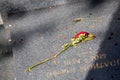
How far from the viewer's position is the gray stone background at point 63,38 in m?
2.27

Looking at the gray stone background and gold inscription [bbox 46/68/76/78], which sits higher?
the gray stone background

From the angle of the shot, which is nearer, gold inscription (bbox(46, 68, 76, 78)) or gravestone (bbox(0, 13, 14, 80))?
gold inscription (bbox(46, 68, 76, 78))

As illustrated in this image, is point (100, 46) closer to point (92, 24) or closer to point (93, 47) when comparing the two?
point (93, 47)

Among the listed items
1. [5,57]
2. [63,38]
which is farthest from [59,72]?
[5,57]

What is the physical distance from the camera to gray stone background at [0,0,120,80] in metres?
2.27

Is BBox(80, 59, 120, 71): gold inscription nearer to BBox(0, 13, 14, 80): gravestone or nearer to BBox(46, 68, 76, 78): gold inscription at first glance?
BBox(46, 68, 76, 78): gold inscription

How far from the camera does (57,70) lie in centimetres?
228

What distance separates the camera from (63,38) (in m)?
2.46

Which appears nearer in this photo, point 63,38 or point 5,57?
point 63,38

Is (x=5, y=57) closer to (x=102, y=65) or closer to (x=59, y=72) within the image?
(x=59, y=72)

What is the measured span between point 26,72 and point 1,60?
51 cm

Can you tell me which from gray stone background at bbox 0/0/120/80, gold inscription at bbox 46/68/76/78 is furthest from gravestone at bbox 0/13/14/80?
gold inscription at bbox 46/68/76/78

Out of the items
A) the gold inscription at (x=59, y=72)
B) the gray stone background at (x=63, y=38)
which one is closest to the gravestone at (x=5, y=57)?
the gray stone background at (x=63, y=38)

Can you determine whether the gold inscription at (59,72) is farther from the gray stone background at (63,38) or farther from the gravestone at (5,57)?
the gravestone at (5,57)
